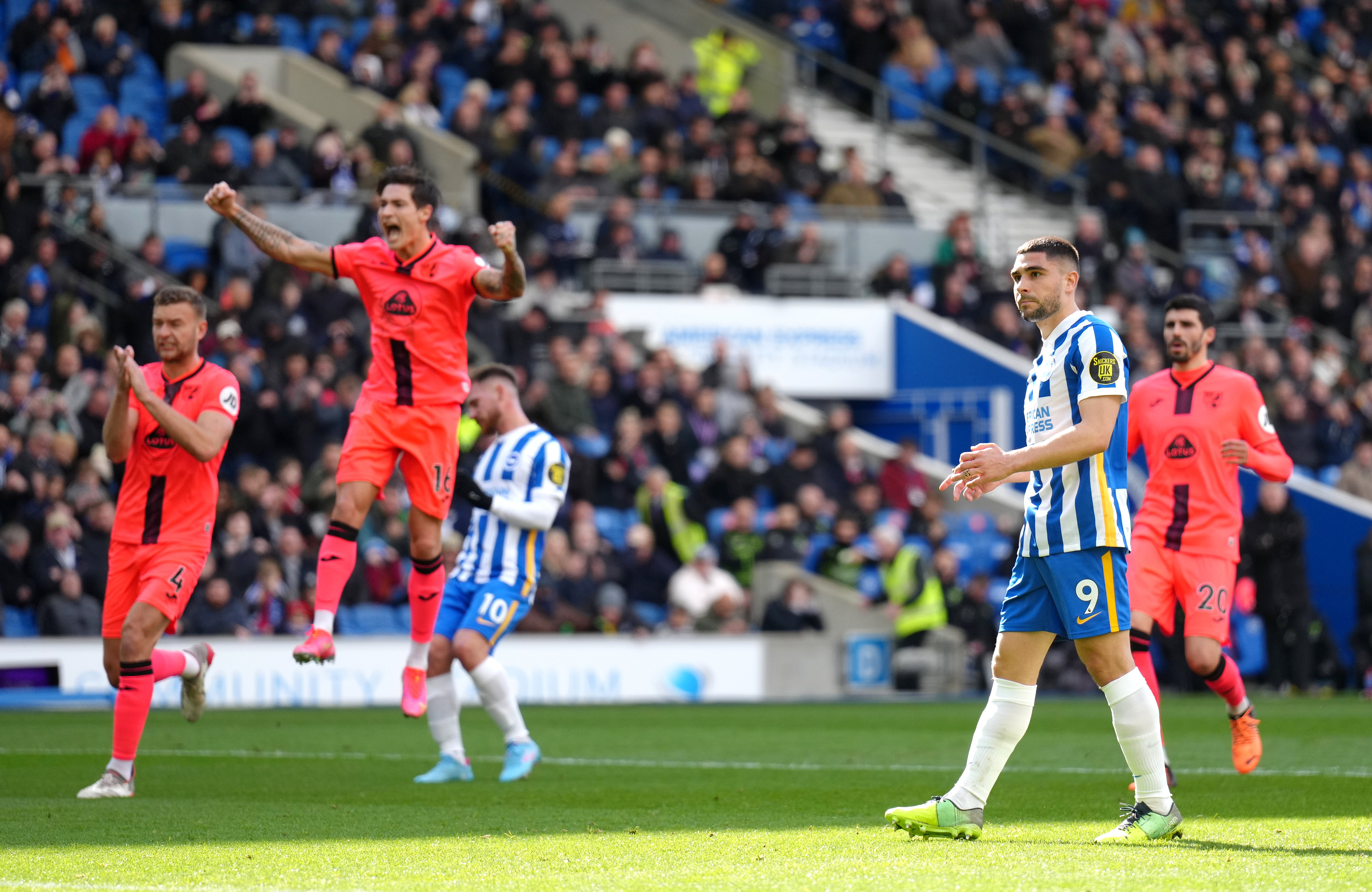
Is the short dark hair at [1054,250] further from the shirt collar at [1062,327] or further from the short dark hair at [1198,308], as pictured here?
the short dark hair at [1198,308]

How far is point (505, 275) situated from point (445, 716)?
2493 mm

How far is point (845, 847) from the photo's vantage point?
6.60 m

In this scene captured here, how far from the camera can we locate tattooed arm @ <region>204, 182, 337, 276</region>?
891 centimetres

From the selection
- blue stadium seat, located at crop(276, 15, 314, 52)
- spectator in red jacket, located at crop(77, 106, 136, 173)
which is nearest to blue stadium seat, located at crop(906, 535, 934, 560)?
spectator in red jacket, located at crop(77, 106, 136, 173)

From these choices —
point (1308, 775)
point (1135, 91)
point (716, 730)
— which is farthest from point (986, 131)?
point (1308, 775)

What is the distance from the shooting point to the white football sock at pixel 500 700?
996cm

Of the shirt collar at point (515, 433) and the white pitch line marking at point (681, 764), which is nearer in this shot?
the white pitch line marking at point (681, 764)

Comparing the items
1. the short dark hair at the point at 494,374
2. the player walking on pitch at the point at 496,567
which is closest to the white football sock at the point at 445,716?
the player walking on pitch at the point at 496,567

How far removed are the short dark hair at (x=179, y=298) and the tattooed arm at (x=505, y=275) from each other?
4.34 feet

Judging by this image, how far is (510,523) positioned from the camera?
10.1 m

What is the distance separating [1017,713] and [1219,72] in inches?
1031

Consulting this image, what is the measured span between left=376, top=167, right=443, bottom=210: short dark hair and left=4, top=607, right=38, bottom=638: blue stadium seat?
28.0 ft

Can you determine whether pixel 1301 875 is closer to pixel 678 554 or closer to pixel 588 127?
pixel 678 554

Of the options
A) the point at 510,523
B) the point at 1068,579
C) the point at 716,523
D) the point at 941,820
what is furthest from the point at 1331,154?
the point at 941,820
